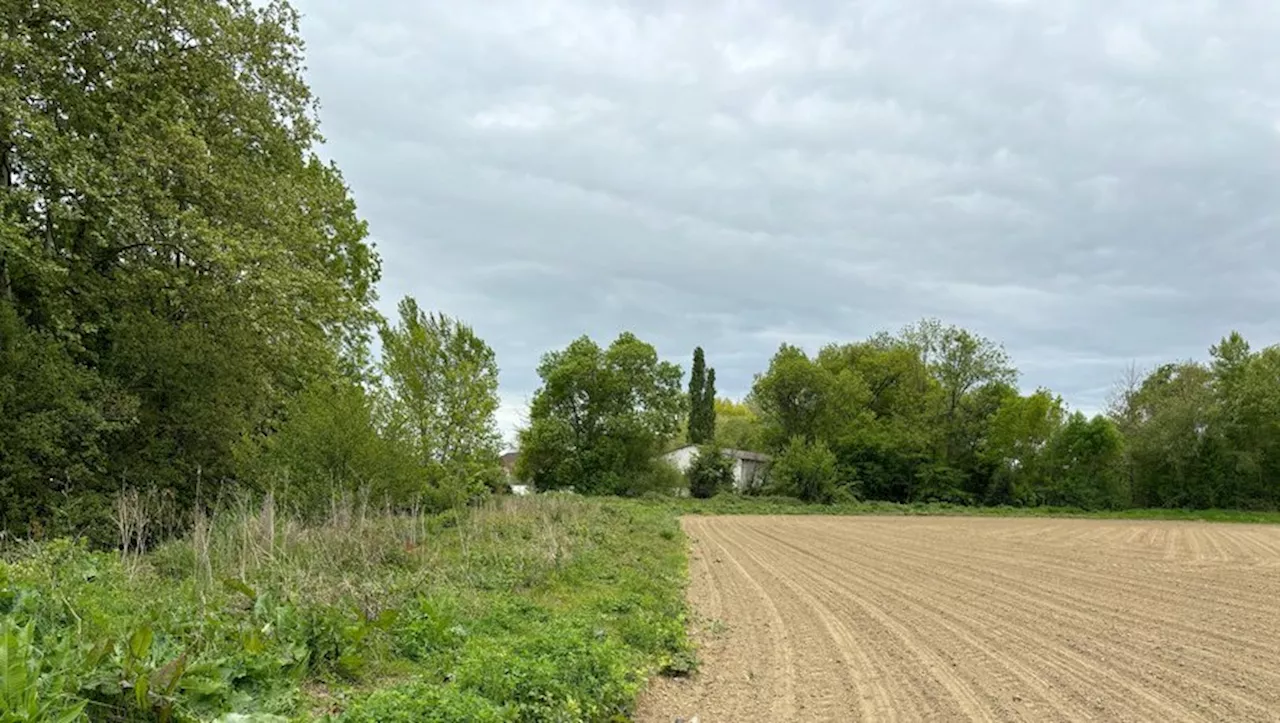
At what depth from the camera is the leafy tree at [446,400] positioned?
87.1 ft

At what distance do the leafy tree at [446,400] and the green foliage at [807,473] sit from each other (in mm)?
30818

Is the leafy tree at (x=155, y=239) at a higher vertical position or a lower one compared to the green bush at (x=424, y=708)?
higher

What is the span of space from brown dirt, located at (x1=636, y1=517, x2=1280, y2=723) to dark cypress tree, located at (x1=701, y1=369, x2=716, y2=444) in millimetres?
54829

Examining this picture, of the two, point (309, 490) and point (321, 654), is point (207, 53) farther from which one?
point (321, 654)

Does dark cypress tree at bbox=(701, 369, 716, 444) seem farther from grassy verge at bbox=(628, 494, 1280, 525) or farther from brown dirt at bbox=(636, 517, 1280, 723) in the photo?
brown dirt at bbox=(636, 517, 1280, 723)

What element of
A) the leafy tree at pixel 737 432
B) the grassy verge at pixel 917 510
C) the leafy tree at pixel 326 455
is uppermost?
the leafy tree at pixel 737 432

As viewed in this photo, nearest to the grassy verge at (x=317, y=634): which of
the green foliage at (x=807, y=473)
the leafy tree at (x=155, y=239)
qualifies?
the leafy tree at (x=155, y=239)

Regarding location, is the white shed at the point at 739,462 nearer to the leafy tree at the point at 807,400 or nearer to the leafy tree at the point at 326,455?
the leafy tree at the point at 807,400

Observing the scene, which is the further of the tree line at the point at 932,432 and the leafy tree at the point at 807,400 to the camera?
the leafy tree at the point at 807,400

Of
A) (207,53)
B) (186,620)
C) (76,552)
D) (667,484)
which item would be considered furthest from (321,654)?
(667,484)

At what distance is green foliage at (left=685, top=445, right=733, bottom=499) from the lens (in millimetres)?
59594

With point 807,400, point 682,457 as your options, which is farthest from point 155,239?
point 682,457

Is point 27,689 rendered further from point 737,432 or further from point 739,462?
point 737,432

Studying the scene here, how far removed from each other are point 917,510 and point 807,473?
25.4 ft
